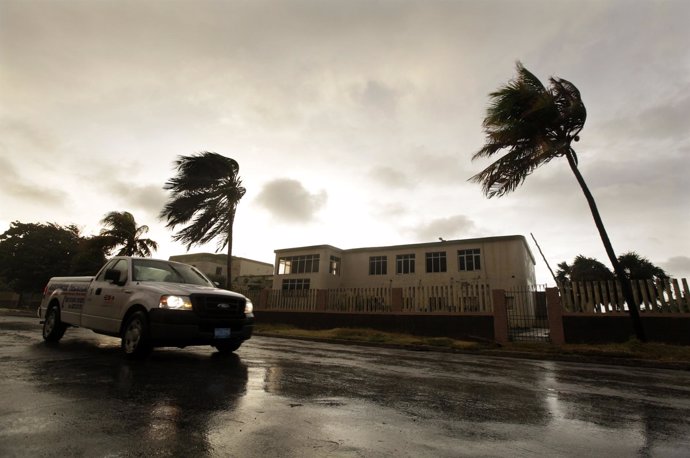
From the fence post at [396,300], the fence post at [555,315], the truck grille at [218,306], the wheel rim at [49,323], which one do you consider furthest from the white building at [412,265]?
the wheel rim at [49,323]

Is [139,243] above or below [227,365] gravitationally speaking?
above

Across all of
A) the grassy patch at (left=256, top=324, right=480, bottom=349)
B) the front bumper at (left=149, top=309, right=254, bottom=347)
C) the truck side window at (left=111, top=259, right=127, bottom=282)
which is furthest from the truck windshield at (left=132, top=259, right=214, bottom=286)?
the grassy patch at (left=256, top=324, right=480, bottom=349)

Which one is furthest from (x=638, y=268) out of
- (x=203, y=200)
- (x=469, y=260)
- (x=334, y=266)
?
(x=203, y=200)

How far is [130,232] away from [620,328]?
3027 centimetres

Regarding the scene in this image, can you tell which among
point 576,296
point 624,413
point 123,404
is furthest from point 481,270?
point 123,404

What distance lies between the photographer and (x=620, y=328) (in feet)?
43.3

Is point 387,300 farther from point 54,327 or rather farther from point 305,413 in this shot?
point 305,413

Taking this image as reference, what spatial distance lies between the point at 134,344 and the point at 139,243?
85.5 feet

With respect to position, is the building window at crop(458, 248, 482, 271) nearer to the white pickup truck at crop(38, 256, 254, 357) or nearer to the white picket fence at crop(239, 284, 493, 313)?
the white picket fence at crop(239, 284, 493, 313)

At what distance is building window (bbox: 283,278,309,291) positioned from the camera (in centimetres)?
3762

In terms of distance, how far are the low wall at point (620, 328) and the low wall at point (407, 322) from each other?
2.92 metres

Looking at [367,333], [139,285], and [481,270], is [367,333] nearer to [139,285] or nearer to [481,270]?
[139,285]

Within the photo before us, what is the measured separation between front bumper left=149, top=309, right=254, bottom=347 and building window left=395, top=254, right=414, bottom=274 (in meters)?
29.8

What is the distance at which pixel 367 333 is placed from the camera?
55.9ft
